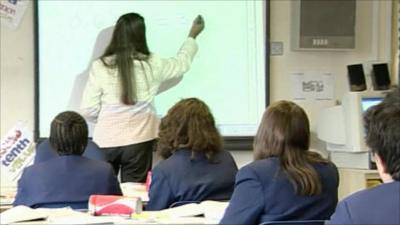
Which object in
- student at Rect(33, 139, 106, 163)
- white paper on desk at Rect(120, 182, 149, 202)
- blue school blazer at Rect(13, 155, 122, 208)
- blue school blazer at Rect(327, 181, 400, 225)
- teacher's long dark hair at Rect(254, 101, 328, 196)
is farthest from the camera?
student at Rect(33, 139, 106, 163)

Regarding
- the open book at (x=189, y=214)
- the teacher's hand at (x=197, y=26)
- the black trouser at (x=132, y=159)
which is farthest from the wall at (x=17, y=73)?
the open book at (x=189, y=214)

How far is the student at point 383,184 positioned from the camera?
162 cm

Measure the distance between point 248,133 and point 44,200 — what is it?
8.03ft

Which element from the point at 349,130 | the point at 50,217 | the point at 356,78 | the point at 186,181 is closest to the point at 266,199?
the point at 186,181

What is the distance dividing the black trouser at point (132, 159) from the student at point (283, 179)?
1846 mm

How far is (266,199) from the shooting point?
96.7 inches

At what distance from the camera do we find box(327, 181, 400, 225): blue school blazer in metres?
1.61

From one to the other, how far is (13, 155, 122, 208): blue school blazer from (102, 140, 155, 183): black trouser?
1.31m

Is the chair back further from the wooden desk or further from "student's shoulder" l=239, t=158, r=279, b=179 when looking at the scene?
the wooden desk

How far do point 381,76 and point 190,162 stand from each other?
222cm

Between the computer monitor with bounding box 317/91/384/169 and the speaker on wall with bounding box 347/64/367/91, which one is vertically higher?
the speaker on wall with bounding box 347/64/367/91

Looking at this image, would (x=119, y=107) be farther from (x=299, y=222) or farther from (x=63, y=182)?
(x=299, y=222)

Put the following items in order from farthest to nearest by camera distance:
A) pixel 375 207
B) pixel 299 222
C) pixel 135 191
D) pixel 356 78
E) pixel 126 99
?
pixel 356 78 → pixel 126 99 → pixel 135 191 → pixel 299 222 → pixel 375 207

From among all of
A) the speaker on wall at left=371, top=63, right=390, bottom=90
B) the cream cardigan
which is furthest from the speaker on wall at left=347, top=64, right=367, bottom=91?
the cream cardigan
